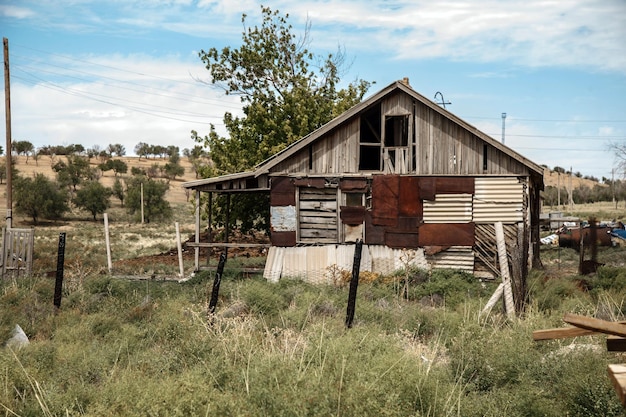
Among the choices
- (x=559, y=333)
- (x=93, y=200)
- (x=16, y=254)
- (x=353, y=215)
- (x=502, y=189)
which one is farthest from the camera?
(x=93, y=200)

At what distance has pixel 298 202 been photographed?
61.7ft

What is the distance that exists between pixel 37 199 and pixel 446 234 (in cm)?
4079

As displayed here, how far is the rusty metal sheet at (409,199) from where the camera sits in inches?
721

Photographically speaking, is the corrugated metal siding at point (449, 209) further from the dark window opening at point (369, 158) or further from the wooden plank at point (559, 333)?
the wooden plank at point (559, 333)

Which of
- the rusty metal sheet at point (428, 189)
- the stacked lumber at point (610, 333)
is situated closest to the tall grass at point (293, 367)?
the stacked lumber at point (610, 333)

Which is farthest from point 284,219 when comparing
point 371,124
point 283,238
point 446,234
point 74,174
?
point 74,174

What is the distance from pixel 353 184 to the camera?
18594mm

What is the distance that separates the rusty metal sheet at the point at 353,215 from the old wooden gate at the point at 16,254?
850cm

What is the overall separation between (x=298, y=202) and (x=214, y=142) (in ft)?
32.2

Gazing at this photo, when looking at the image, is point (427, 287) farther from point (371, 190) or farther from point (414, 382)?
point (414, 382)

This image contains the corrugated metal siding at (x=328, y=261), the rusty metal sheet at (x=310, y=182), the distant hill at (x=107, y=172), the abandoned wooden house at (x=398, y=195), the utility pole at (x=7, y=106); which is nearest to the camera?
the abandoned wooden house at (x=398, y=195)

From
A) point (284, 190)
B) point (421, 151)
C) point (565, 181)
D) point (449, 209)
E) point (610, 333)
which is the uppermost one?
point (565, 181)

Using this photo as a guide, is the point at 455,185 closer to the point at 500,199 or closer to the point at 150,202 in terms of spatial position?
the point at 500,199

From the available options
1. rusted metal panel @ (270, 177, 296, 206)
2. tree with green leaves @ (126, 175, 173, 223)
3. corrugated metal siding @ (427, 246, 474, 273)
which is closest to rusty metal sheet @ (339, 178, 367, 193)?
rusted metal panel @ (270, 177, 296, 206)
